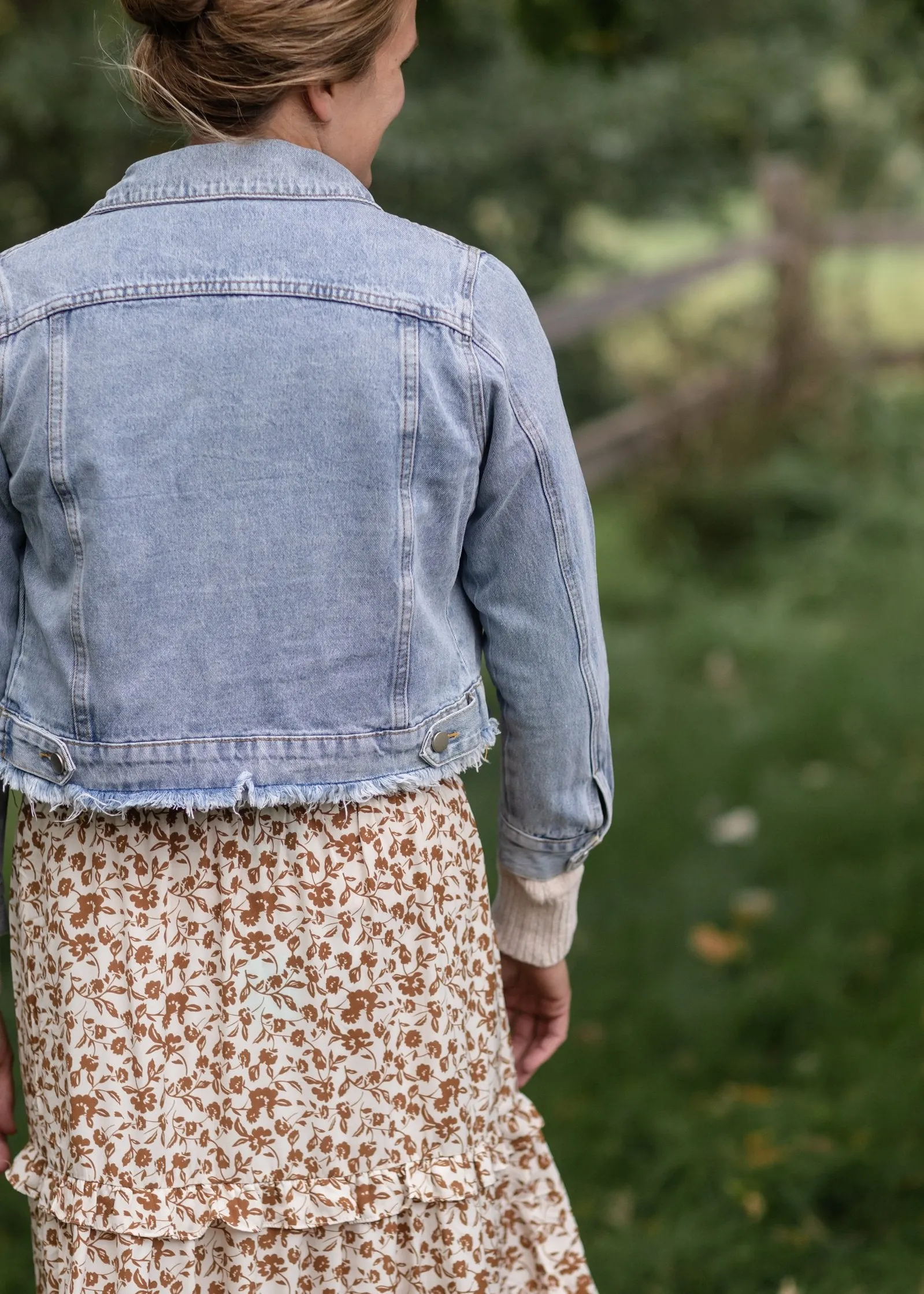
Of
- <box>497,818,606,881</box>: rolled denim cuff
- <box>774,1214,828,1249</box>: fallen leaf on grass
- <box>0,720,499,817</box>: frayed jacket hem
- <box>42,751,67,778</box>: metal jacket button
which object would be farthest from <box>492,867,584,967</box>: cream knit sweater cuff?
<box>774,1214,828,1249</box>: fallen leaf on grass

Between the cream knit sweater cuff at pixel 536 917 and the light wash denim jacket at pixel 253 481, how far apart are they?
0.26 m

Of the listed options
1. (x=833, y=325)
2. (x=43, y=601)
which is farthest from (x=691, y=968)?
(x=833, y=325)

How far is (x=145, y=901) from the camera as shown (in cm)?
138

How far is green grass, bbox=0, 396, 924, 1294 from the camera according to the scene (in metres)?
2.53

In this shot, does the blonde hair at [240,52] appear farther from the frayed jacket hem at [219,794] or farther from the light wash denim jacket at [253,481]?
the frayed jacket hem at [219,794]

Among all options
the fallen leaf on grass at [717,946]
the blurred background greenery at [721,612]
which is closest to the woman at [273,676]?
the blurred background greenery at [721,612]

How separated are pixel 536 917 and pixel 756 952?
6.00 feet

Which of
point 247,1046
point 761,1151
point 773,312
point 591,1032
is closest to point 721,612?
point 773,312

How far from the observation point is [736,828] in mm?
3801

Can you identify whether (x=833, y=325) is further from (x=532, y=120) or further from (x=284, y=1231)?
(x=284, y=1231)

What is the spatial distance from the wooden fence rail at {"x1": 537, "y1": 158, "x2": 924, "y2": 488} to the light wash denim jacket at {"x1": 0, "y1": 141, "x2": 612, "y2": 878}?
5277 mm

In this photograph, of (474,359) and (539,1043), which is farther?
(539,1043)

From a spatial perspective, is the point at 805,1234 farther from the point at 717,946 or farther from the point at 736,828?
the point at 736,828

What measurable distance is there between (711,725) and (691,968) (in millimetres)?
1275
